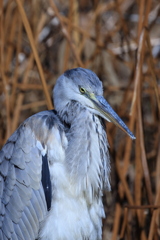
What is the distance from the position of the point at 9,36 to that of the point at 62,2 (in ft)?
3.32

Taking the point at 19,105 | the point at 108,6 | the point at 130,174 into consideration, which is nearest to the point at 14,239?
the point at 19,105

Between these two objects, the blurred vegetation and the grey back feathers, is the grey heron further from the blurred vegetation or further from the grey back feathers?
the blurred vegetation

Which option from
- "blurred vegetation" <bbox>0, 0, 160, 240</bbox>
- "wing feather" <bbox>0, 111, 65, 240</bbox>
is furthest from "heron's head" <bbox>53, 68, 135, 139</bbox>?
"blurred vegetation" <bbox>0, 0, 160, 240</bbox>

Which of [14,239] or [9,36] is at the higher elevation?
[9,36]

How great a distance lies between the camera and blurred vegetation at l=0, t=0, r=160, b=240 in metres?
2.36

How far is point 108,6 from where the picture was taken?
346 cm

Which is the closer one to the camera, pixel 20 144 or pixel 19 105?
pixel 20 144

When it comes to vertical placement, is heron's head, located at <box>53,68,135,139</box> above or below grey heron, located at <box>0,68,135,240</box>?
above

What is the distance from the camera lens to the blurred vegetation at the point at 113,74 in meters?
2.36

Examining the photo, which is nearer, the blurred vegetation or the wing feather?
the wing feather

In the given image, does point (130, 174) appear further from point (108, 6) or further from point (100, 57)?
point (108, 6)

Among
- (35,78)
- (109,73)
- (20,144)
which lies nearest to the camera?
(20,144)

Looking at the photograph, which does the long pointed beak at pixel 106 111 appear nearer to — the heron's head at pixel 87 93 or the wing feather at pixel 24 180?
the heron's head at pixel 87 93

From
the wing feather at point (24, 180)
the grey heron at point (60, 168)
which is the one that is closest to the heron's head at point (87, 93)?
the grey heron at point (60, 168)
